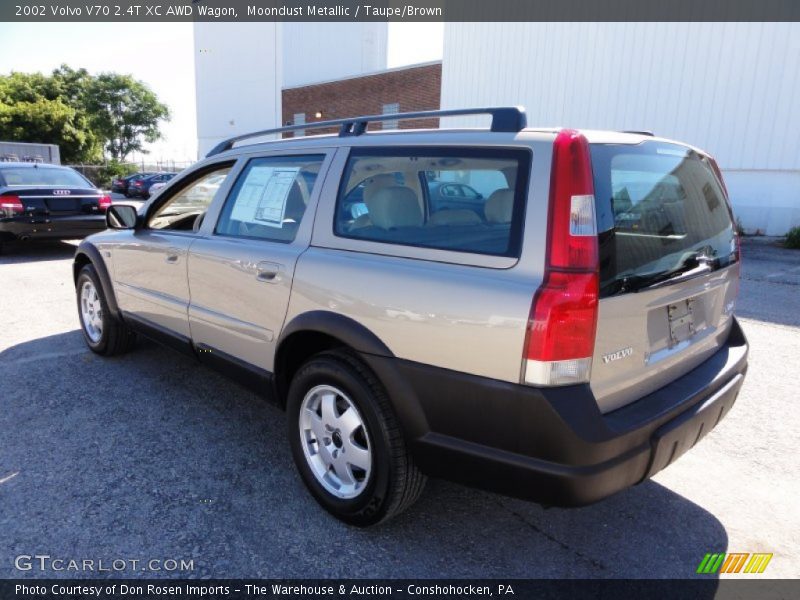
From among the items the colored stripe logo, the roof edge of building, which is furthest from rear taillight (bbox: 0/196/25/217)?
the roof edge of building

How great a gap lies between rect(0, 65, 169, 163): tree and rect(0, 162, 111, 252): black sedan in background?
37.1 metres

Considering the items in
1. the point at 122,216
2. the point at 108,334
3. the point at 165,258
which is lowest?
the point at 108,334

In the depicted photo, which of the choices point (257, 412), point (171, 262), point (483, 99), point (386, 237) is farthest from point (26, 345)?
point (483, 99)

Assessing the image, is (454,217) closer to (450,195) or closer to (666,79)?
(450,195)

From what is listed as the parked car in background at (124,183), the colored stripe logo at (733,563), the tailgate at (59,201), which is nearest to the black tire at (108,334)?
the colored stripe logo at (733,563)

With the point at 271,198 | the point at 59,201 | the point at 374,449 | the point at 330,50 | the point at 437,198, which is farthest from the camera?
the point at 330,50

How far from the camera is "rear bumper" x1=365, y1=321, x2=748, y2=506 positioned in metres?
1.91

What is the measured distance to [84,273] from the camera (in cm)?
482

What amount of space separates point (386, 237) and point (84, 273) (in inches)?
140

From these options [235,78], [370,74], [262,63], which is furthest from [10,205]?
[235,78]

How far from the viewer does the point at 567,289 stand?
74.4 inches

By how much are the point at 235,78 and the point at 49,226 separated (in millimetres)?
26872

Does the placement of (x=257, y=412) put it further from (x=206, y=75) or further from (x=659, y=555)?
(x=206, y=75)

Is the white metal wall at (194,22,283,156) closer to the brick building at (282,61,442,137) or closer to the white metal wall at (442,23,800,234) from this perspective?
the brick building at (282,61,442,137)
